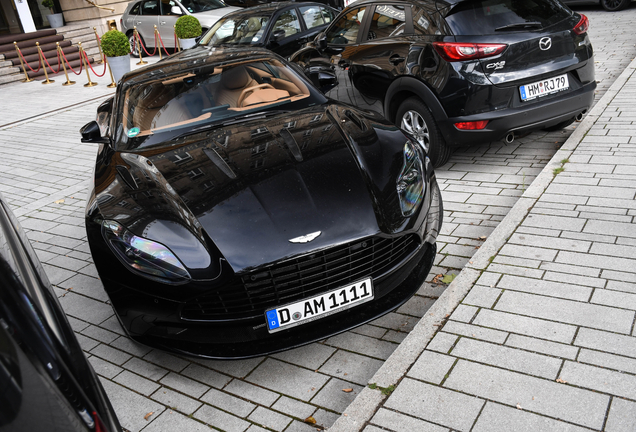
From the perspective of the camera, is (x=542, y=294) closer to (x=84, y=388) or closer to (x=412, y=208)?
(x=412, y=208)

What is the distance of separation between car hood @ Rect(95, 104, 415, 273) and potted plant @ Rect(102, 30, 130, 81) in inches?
369

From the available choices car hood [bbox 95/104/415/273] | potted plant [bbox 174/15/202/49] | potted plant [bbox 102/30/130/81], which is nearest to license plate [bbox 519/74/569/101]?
car hood [bbox 95/104/415/273]

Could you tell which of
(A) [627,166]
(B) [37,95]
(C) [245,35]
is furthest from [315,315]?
(B) [37,95]

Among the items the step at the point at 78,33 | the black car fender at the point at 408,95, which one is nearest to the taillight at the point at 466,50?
the black car fender at the point at 408,95

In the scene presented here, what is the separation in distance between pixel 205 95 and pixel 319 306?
6.75 feet

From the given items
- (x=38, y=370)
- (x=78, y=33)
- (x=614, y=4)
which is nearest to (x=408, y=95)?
(x=38, y=370)

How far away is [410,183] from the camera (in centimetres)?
303

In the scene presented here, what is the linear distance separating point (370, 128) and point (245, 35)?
6515 millimetres

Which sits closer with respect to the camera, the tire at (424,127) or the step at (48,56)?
the tire at (424,127)

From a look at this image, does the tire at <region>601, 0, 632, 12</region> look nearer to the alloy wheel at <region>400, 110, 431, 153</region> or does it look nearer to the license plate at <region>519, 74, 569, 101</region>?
the license plate at <region>519, 74, 569, 101</region>

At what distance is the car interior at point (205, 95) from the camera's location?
3906 mm

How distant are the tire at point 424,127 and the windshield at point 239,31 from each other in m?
4.74

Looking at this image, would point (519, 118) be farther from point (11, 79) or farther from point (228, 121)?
point (11, 79)

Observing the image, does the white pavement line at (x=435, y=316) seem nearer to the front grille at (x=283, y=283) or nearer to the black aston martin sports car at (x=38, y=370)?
the front grille at (x=283, y=283)
